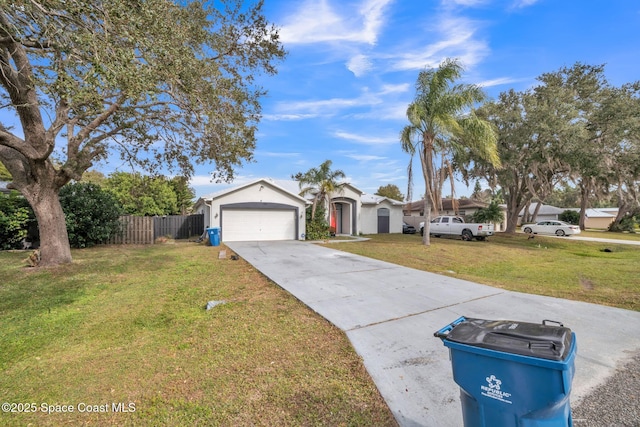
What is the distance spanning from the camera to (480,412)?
1810mm

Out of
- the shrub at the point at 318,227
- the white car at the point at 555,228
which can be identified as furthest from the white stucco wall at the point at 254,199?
the white car at the point at 555,228

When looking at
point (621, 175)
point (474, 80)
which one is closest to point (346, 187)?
point (474, 80)

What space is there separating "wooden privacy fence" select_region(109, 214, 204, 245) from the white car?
94.9ft

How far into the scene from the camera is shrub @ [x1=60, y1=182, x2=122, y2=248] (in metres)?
13.0

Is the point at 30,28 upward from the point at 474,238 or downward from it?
upward

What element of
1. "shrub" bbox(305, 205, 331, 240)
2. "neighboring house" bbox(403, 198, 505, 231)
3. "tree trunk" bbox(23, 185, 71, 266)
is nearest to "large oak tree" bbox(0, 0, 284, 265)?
"tree trunk" bbox(23, 185, 71, 266)

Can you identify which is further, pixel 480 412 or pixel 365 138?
pixel 365 138

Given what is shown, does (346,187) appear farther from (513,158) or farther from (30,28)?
(30,28)

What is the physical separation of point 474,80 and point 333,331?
1393cm

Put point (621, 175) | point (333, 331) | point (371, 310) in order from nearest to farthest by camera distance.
Result: point (333, 331) < point (371, 310) < point (621, 175)

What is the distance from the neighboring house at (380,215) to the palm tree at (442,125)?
29.5 ft

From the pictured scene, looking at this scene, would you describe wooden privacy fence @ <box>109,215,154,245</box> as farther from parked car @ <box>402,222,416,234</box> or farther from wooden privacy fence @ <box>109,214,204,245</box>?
parked car @ <box>402,222,416,234</box>

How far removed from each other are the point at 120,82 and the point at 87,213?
11.4 meters

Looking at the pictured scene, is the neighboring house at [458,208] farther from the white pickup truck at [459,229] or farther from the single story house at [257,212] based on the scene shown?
the single story house at [257,212]
